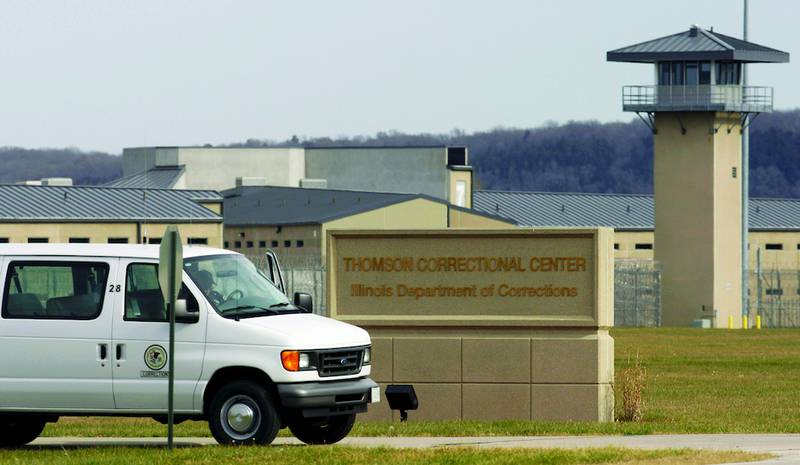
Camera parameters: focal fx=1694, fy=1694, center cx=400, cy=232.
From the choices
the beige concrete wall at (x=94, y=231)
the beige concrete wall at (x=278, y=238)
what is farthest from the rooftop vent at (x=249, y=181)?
the beige concrete wall at (x=94, y=231)

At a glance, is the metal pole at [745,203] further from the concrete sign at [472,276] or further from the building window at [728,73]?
the concrete sign at [472,276]

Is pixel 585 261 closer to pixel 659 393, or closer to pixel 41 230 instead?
pixel 659 393

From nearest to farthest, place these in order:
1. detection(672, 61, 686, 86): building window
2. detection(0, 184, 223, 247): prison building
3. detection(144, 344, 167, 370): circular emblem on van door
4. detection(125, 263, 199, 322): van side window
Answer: detection(144, 344, 167, 370): circular emblem on van door
detection(125, 263, 199, 322): van side window
detection(672, 61, 686, 86): building window
detection(0, 184, 223, 247): prison building

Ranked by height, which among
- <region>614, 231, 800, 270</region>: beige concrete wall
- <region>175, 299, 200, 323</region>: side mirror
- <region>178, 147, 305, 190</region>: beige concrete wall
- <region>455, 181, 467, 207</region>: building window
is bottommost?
<region>175, 299, 200, 323</region>: side mirror

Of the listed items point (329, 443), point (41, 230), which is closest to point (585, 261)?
point (329, 443)

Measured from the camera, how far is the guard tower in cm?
7938

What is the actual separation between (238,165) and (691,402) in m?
103

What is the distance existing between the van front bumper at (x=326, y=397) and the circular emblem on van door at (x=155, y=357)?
48.1 inches

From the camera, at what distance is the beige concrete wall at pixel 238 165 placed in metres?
126

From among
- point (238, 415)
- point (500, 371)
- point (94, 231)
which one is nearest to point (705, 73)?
point (94, 231)

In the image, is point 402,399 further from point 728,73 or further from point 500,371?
point 728,73

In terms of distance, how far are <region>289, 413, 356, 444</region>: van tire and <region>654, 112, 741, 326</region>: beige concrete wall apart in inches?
2498

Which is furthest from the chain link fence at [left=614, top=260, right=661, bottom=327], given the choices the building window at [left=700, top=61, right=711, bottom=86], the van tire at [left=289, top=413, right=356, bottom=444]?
the van tire at [left=289, top=413, right=356, bottom=444]

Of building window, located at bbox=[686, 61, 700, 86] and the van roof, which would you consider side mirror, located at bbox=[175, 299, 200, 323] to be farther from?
building window, located at bbox=[686, 61, 700, 86]
